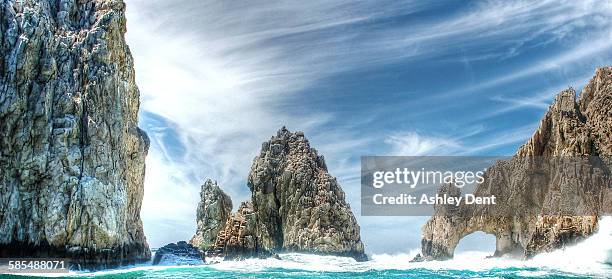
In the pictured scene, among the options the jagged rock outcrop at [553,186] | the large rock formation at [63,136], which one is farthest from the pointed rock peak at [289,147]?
the large rock formation at [63,136]

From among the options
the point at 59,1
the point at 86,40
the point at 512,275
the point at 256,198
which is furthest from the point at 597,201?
the point at 256,198

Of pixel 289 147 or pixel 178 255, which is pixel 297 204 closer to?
pixel 289 147

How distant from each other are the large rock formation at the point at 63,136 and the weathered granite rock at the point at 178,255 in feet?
15.1

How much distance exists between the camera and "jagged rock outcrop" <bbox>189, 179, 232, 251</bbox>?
98.8 meters

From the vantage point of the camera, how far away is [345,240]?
95.3 m

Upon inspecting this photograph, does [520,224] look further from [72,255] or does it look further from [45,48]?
[45,48]

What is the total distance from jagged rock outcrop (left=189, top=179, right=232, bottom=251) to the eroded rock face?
7.18 meters

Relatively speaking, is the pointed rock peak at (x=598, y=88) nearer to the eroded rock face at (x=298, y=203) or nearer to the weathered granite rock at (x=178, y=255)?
the weathered granite rock at (x=178, y=255)

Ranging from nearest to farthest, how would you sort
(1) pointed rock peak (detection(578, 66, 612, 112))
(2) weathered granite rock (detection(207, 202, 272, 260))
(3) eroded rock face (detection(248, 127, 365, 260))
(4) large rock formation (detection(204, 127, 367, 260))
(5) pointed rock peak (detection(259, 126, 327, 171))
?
(1) pointed rock peak (detection(578, 66, 612, 112)) < (2) weathered granite rock (detection(207, 202, 272, 260)) < (4) large rock formation (detection(204, 127, 367, 260)) < (3) eroded rock face (detection(248, 127, 365, 260)) < (5) pointed rock peak (detection(259, 126, 327, 171))

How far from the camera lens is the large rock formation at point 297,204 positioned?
9500cm

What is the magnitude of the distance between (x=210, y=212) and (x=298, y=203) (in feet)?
50.3

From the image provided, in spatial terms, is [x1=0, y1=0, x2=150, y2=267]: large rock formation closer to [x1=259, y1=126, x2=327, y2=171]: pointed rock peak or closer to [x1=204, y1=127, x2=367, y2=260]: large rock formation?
[x1=204, y1=127, x2=367, y2=260]: large rock formation

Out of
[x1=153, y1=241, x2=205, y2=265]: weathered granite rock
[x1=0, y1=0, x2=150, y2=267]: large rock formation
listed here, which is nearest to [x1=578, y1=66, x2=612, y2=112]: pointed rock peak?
[x1=153, y1=241, x2=205, y2=265]: weathered granite rock

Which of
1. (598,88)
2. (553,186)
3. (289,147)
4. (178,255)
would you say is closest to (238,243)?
(178,255)
